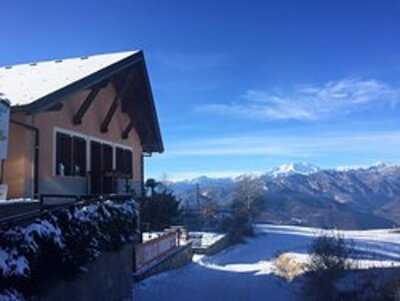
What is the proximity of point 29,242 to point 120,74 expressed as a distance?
11283mm

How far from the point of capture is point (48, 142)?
571 inches

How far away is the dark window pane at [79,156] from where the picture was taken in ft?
53.6

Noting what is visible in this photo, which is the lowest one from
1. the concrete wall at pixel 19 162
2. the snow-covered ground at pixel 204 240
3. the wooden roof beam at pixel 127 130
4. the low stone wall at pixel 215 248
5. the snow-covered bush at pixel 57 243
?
the low stone wall at pixel 215 248

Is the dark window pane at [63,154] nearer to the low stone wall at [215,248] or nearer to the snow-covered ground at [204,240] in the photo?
the low stone wall at [215,248]

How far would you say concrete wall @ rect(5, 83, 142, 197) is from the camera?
13.2 m

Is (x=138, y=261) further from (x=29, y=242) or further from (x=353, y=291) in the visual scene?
(x=29, y=242)

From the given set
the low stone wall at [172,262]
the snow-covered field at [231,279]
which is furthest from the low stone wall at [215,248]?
the low stone wall at [172,262]

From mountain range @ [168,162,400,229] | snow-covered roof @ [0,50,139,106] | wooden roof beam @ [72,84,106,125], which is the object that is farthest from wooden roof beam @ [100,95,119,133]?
mountain range @ [168,162,400,229]

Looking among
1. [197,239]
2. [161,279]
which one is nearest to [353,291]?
[161,279]

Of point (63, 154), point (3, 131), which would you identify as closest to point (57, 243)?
point (3, 131)

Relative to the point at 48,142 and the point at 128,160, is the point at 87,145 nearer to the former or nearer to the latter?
the point at 48,142

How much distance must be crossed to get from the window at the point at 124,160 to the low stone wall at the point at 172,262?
3.85m

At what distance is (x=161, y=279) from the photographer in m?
18.8

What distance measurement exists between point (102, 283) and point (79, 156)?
18.2 ft
